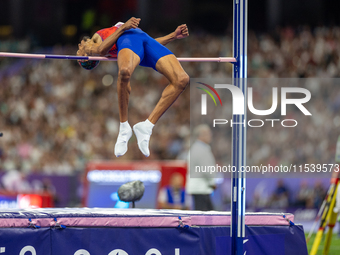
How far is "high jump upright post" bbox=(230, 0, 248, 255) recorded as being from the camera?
413 cm

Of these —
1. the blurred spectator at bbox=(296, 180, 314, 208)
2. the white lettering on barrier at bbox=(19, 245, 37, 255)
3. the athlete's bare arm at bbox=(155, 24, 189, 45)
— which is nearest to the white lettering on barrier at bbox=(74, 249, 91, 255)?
the white lettering on barrier at bbox=(19, 245, 37, 255)

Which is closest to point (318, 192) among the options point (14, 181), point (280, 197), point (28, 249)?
point (280, 197)

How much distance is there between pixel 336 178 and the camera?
573cm

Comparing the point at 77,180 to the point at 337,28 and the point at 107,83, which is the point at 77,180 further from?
the point at 337,28

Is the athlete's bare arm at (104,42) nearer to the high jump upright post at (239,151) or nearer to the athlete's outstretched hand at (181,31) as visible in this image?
the athlete's outstretched hand at (181,31)

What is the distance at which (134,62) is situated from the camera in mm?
4258

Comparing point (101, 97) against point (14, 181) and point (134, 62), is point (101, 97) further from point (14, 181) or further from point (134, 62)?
point (134, 62)

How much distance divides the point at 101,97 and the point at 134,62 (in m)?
10.5

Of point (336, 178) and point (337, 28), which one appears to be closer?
point (336, 178)

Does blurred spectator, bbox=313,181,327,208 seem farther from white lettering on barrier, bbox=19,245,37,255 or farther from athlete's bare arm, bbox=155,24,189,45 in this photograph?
white lettering on barrier, bbox=19,245,37,255

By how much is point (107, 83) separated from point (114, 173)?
5.92 meters

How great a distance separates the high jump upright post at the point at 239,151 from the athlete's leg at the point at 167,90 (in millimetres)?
526

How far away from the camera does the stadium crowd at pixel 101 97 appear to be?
13.1 meters

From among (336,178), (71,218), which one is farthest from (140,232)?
(336,178)
